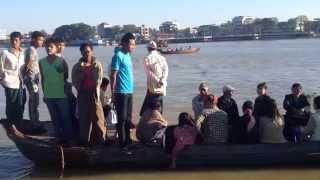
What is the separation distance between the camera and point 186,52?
2960 inches

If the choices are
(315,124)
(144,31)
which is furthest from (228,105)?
(144,31)

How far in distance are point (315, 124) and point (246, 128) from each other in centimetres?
107

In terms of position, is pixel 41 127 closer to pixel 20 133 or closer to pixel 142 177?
pixel 20 133

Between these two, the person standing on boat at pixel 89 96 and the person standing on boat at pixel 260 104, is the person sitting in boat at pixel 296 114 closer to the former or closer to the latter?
the person standing on boat at pixel 260 104

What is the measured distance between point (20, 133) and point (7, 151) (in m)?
1.93

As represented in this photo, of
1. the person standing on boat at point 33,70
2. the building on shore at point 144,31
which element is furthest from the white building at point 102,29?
the person standing on boat at point 33,70

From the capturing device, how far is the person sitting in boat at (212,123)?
9.45 meters

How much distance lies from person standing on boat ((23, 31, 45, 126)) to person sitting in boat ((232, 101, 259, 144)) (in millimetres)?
3614

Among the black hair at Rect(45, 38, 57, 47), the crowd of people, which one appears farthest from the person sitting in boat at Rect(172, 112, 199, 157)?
the black hair at Rect(45, 38, 57, 47)

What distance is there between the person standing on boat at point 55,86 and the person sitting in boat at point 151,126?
1.19 m

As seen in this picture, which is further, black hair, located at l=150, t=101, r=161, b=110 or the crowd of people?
black hair, located at l=150, t=101, r=161, b=110

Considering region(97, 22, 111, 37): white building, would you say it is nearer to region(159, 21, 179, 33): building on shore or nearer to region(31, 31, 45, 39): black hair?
region(159, 21, 179, 33): building on shore

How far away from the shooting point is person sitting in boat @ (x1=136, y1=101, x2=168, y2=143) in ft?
32.2

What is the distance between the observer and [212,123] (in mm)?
9453
